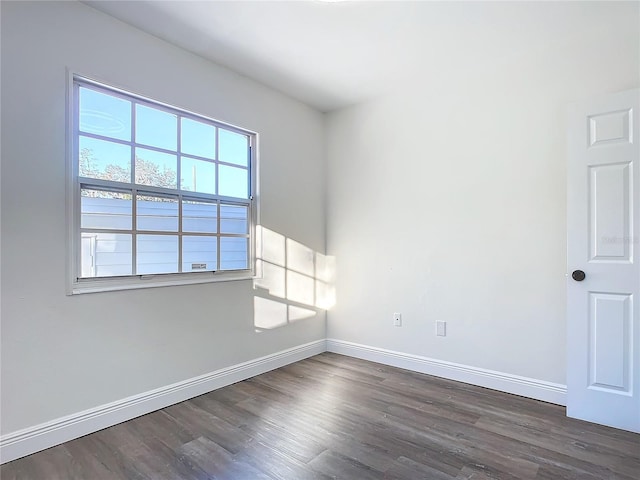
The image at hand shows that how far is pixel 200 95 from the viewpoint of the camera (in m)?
2.69

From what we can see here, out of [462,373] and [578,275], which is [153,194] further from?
[578,275]

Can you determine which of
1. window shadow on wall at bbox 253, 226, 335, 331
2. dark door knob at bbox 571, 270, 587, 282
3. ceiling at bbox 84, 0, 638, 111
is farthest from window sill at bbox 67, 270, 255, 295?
dark door knob at bbox 571, 270, 587, 282

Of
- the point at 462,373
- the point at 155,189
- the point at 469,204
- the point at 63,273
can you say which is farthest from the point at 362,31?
the point at 462,373

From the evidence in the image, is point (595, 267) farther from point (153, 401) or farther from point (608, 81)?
point (153, 401)

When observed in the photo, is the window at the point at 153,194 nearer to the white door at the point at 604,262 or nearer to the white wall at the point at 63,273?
the white wall at the point at 63,273

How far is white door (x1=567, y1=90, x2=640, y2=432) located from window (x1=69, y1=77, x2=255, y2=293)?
95.4 inches

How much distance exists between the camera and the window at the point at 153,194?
215cm

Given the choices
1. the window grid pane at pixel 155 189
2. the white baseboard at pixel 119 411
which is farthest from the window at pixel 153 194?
the white baseboard at pixel 119 411

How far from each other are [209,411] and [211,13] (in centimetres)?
259

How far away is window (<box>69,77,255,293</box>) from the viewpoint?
215 centimetres

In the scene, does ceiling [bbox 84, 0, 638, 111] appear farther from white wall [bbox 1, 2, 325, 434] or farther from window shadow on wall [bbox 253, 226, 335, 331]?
window shadow on wall [bbox 253, 226, 335, 331]

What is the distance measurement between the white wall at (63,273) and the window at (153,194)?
0.10m

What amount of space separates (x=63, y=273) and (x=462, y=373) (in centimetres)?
295

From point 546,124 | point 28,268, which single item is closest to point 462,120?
point 546,124
